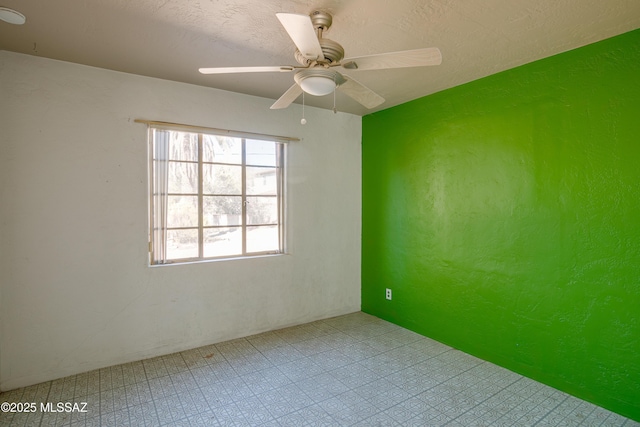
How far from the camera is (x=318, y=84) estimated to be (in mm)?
1685

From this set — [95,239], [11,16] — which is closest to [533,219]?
[95,239]

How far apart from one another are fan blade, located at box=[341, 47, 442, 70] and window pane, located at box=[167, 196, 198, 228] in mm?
2153

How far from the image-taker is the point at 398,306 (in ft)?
12.3

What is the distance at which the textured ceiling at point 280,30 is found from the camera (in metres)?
1.85

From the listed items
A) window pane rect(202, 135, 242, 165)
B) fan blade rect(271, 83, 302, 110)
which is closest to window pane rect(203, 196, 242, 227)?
window pane rect(202, 135, 242, 165)

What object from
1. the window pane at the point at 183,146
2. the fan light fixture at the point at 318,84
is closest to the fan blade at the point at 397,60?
the fan light fixture at the point at 318,84

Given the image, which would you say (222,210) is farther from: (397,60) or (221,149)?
(397,60)

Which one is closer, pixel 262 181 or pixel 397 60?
pixel 397 60

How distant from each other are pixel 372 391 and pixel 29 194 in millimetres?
2987

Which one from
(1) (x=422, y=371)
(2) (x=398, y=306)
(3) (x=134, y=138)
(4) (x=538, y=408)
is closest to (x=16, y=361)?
(3) (x=134, y=138)

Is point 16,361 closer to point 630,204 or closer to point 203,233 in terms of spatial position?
point 203,233

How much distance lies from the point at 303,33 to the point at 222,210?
2.27m

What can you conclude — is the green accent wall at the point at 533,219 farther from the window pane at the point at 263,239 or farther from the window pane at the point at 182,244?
the window pane at the point at 182,244

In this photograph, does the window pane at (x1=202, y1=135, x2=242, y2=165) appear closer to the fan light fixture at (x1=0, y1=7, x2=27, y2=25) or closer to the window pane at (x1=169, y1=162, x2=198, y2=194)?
the window pane at (x1=169, y1=162, x2=198, y2=194)
